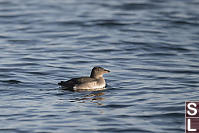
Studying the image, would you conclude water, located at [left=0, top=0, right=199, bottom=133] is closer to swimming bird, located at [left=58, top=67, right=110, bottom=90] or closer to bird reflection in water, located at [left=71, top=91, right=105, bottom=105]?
bird reflection in water, located at [left=71, top=91, right=105, bottom=105]

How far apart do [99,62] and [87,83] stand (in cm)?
423

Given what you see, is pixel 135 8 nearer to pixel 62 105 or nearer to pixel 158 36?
pixel 158 36

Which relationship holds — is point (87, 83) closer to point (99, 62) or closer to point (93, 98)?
point (93, 98)

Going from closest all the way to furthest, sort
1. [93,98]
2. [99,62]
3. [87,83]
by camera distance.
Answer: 1. [93,98]
2. [87,83]
3. [99,62]

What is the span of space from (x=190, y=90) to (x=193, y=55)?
561 cm

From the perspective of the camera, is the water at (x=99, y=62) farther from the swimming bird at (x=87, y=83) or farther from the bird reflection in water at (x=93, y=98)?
the swimming bird at (x=87, y=83)

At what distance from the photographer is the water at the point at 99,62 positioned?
11758mm

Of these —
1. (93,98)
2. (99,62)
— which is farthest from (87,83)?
(99,62)

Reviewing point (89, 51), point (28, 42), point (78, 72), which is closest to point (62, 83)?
point (78, 72)

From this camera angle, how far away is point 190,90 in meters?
14.4

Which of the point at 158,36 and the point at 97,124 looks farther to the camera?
the point at 158,36

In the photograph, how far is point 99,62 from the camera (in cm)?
1834

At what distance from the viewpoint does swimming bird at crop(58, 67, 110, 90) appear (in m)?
14.0

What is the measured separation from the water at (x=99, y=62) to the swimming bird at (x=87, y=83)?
8.6 inches
